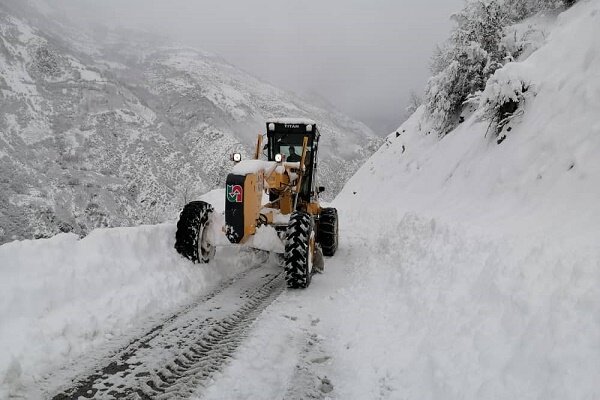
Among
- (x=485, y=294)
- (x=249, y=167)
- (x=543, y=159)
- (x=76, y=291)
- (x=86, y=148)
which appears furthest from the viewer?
(x=86, y=148)

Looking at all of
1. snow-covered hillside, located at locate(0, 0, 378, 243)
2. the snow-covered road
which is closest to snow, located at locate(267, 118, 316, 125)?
the snow-covered road

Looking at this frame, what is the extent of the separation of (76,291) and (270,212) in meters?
3.91

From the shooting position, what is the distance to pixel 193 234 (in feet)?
22.6

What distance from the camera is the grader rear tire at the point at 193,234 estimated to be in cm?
688

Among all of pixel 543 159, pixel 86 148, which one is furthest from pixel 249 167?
pixel 86 148

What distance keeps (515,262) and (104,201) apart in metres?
96.3

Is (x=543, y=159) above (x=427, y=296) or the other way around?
above

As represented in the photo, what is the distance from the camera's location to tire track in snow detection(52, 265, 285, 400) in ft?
10.9

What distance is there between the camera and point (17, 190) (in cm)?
8044

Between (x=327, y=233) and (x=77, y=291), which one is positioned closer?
(x=77, y=291)

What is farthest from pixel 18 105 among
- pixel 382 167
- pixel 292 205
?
pixel 292 205

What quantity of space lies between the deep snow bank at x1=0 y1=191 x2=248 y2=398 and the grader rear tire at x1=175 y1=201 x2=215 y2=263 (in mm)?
186

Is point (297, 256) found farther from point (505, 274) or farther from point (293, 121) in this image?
point (293, 121)

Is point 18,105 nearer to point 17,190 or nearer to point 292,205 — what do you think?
point 17,190
